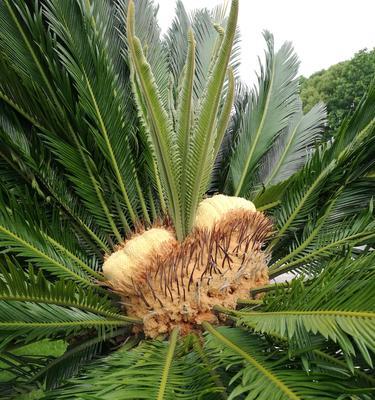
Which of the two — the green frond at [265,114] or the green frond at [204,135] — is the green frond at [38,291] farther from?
the green frond at [265,114]

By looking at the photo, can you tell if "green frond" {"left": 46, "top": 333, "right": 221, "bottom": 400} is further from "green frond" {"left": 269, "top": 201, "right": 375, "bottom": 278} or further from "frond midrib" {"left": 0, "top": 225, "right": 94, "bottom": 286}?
"green frond" {"left": 269, "top": 201, "right": 375, "bottom": 278}

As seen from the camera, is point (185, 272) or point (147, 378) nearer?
point (147, 378)

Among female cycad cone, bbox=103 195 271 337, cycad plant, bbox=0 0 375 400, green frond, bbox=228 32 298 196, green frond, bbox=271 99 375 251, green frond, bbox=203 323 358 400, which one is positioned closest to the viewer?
green frond, bbox=203 323 358 400

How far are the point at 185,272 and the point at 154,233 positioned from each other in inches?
10.2

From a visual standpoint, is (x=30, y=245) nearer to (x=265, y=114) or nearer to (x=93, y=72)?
(x=93, y=72)

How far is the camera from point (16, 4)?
7.53 feet

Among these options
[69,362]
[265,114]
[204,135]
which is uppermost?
[265,114]

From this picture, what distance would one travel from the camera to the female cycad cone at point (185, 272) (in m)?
1.94

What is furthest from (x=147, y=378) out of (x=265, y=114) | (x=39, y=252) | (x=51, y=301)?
(x=265, y=114)

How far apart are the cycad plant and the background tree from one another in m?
12.9

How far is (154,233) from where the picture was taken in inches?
83.9

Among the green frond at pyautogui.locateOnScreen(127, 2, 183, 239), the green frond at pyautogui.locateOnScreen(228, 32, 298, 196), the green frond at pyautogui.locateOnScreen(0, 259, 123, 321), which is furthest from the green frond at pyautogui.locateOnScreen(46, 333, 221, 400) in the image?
the green frond at pyautogui.locateOnScreen(228, 32, 298, 196)

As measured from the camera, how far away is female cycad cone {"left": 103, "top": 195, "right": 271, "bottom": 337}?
1939 mm

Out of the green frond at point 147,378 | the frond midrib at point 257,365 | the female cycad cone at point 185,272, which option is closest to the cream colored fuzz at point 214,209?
the female cycad cone at point 185,272
